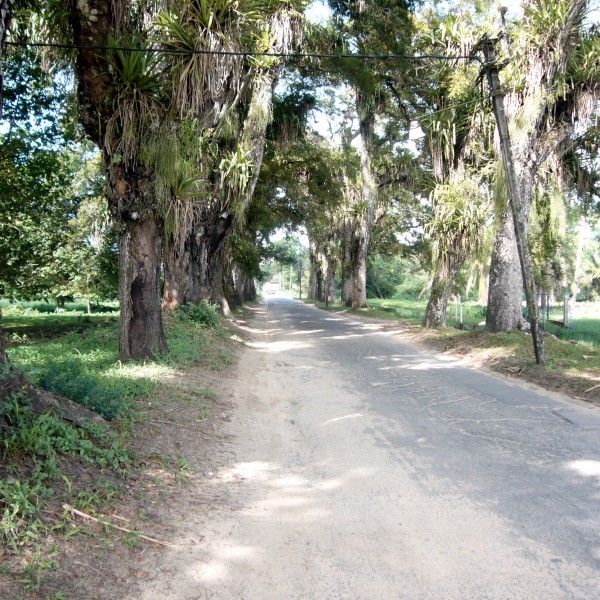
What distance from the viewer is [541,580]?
295cm

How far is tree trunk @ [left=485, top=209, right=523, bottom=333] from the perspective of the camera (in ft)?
41.9

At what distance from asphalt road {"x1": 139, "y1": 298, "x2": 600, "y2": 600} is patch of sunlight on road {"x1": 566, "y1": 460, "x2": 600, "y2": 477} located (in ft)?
0.05

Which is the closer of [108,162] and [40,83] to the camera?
[108,162]

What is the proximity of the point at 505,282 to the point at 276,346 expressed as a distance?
250 inches

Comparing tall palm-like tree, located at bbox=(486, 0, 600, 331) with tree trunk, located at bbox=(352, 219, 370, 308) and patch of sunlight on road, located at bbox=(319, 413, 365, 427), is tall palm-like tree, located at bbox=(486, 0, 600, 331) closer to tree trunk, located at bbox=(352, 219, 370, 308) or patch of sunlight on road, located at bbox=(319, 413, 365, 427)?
patch of sunlight on road, located at bbox=(319, 413, 365, 427)

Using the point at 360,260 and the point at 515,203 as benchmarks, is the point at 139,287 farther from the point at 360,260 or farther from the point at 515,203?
the point at 360,260

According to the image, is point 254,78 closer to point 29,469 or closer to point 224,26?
point 224,26

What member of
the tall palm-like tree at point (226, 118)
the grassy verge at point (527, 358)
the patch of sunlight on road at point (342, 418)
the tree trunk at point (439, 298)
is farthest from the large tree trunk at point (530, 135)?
the tall palm-like tree at point (226, 118)

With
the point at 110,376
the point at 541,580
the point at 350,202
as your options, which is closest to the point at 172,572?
the point at 541,580

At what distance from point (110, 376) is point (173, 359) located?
6.25 ft

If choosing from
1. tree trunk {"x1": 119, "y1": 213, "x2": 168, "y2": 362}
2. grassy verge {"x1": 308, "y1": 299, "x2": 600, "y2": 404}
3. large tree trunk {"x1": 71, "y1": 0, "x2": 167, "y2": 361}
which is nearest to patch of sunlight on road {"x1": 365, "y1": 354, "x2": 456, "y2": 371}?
grassy verge {"x1": 308, "y1": 299, "x2": 600, "y2": 404}

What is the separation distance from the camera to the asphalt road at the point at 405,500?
3.01 m

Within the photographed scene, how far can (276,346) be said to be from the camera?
14.3 meters

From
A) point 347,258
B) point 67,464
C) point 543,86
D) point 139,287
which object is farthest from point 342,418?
point 347,258
